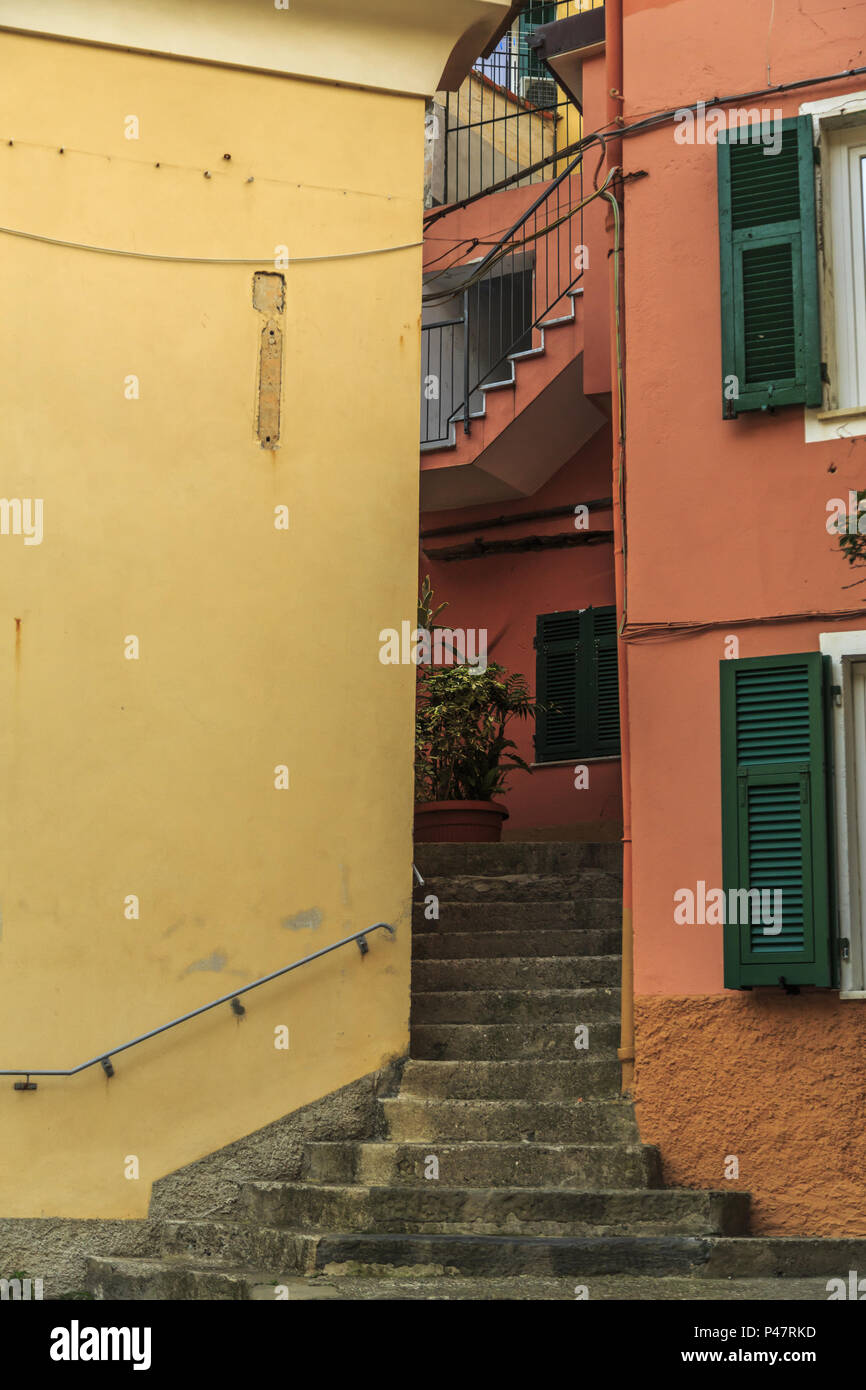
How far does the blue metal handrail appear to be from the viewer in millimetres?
7516

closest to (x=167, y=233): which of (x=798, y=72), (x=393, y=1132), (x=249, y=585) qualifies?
(x=249, y=585)

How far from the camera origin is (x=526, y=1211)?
22.5 ft

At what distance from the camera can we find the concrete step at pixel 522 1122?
292 inches

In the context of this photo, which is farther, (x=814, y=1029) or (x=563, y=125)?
(x=563, y=125)

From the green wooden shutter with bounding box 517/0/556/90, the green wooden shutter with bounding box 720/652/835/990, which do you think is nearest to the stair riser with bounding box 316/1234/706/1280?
the green wooden shutter with bounding box 720/652/835/990

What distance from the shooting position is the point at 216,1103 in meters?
7.69

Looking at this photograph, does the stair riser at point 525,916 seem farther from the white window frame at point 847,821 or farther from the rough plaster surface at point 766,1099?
the white window frame at point 847,821

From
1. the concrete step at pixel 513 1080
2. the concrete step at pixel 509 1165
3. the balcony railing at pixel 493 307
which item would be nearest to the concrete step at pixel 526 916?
the concrete step at pixel 513 1080

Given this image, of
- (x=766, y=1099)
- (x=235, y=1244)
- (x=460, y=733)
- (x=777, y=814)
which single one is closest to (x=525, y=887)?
(x=460, y=733)

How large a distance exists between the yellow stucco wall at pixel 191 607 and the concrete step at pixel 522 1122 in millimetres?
496

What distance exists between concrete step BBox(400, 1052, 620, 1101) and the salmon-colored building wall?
283mm

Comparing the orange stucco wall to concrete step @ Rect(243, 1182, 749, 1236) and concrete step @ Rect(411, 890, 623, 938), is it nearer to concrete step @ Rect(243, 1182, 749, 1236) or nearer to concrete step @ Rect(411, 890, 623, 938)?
concrete step @ Rect(411, 890, 623, 938)

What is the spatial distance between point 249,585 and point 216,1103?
2.55 meters
